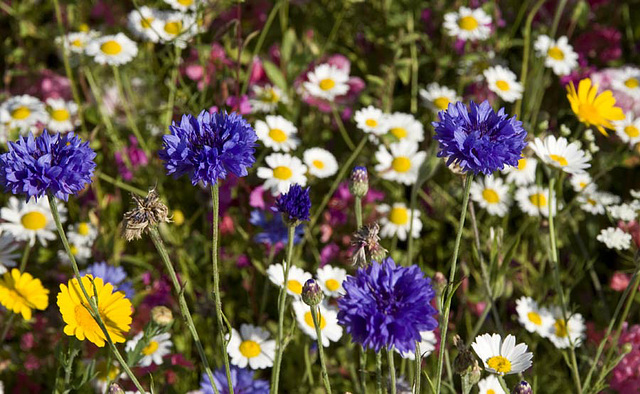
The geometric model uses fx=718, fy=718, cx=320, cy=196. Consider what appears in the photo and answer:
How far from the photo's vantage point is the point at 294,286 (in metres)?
1.49

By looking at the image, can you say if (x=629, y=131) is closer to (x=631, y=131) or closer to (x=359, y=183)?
(x=631, y=131)

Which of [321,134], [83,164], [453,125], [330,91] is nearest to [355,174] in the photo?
[453,125]

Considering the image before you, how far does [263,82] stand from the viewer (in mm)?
2109

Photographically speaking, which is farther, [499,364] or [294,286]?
[294,286]

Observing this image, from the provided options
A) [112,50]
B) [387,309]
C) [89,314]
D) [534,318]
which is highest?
[112,50]

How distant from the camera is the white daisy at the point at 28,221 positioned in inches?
64.4

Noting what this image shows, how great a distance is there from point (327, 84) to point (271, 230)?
1.63ft

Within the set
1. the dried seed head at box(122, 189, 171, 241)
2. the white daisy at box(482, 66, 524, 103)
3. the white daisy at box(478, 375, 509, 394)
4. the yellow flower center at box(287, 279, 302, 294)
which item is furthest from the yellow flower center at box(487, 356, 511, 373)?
the white daisy at box(482, 66, 524, 103)

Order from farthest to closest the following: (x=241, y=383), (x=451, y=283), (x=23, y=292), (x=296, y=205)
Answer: (x=241, y=383), (x=23, y=292), (x=296, y=205), (x=451, y=283)

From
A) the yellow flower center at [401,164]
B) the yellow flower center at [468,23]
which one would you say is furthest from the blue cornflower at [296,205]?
the yellow flower center at [468,23]

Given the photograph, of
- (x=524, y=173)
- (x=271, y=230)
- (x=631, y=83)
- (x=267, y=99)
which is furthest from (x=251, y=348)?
(x=631, y=83)

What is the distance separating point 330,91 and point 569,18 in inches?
37.2

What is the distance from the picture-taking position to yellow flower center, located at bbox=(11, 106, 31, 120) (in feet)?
6.11

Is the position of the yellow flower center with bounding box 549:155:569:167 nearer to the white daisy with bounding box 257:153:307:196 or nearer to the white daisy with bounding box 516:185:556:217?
the white daisy with bounding box 516:185:556:217
